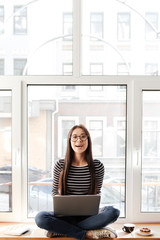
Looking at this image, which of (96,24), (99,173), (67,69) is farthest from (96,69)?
(99,173)

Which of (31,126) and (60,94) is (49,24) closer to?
(60,94)

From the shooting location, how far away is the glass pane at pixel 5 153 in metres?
3.02

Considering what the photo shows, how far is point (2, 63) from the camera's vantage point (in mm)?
2994

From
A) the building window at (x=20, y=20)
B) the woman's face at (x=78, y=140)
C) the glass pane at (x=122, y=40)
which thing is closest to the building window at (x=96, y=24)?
the glass pane at (x=122, y=40)

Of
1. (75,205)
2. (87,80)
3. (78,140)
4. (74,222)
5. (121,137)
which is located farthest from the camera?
(121,137)

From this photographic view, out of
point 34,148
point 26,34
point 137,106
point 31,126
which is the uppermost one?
point 26,34

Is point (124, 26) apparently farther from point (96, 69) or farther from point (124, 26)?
point (96, 69)

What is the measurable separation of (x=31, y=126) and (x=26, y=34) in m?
0.91

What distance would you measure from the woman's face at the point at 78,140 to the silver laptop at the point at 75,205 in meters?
0.45

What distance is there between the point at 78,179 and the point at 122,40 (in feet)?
4.64

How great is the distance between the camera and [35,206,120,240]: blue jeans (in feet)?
8.50

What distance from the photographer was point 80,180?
9.29ft

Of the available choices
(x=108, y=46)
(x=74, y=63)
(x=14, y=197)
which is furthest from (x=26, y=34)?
(x=14, y=197)

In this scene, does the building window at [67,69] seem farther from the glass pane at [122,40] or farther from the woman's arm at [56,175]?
the woman's arm at [56,175]
